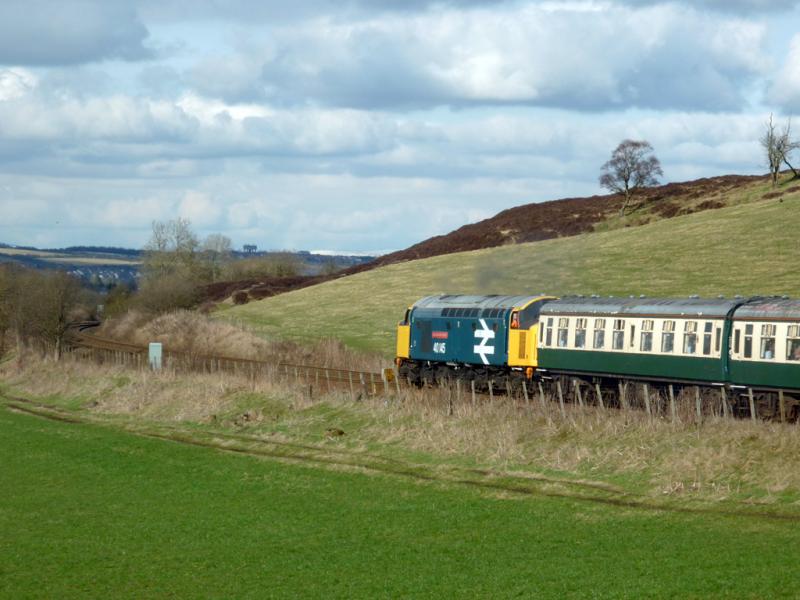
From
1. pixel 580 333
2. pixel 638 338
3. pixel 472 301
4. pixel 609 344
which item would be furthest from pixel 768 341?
pixel 472 301

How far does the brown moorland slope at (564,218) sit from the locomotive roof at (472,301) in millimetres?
61583

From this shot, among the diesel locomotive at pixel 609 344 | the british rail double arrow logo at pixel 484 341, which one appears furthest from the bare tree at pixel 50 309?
the british rail double arrow logo at pixel 484 341

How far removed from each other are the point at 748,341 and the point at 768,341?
832mm

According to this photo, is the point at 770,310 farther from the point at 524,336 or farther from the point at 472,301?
the point at 472,301

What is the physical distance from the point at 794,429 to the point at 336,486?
38.8 ft

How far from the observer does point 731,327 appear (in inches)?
1379

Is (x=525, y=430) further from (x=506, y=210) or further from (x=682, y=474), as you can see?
(x=506, y=210)

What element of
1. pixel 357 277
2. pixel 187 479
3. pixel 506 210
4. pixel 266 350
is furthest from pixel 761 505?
pixel 506 210

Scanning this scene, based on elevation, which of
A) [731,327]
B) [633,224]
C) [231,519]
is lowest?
[231,519]

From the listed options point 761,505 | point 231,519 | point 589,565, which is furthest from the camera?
point 231,519

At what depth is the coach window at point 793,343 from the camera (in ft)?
106

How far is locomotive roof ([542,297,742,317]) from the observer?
118 feet

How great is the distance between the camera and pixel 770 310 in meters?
33.8

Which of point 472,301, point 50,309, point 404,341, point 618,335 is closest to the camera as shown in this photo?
point 618,335
